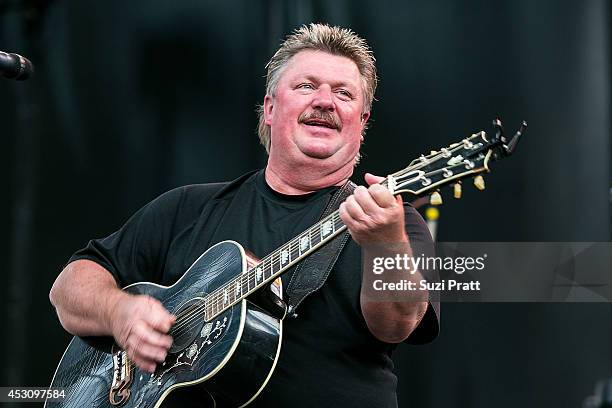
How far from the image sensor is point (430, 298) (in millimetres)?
2605

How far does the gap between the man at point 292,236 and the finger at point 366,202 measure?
0.07 ft

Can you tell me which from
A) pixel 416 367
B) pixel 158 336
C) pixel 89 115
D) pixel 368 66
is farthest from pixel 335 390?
pixel 89 115

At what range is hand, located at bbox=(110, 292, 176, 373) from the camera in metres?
2.71

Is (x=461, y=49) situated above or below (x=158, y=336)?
above

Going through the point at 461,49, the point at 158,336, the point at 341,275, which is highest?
the point at 461,49

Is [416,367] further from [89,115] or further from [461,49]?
[89,115]

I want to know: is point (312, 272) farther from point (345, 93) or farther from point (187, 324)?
point (345, 93)

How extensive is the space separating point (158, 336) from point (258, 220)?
497mm

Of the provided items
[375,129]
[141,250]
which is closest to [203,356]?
[141,250]

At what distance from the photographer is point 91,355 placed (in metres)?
3.07

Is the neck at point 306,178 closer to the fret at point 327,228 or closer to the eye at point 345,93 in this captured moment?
the eye at point 345,93

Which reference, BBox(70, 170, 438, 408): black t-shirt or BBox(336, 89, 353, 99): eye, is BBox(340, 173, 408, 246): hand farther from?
BBox(336, 89, 353, 99): eye

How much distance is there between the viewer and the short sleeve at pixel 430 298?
8.63 feet

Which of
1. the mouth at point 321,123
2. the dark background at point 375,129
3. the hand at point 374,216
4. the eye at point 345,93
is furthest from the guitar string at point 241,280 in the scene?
the dark background at point 375,129
